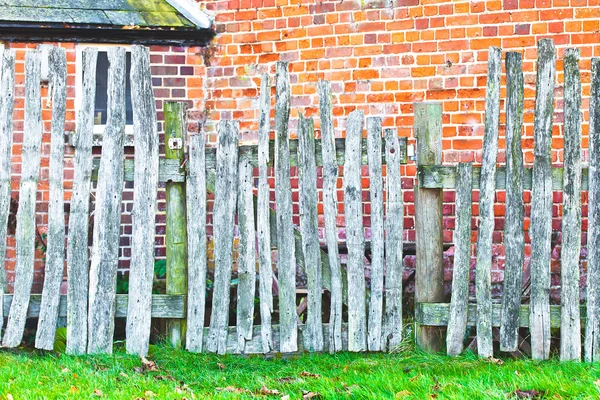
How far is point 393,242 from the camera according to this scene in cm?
504

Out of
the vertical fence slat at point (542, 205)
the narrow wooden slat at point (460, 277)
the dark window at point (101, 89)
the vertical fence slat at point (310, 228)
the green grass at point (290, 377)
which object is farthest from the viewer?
the dark window at point (101, 89)

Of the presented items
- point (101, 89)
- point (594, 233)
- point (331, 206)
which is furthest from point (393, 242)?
point (101, 89)

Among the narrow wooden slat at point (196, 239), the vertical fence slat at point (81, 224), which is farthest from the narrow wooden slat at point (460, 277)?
the vertical fence slat at point (81, 224)

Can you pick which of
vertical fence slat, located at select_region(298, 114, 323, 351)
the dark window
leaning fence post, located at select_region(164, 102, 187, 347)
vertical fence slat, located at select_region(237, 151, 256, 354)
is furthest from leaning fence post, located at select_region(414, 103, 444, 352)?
the dark window

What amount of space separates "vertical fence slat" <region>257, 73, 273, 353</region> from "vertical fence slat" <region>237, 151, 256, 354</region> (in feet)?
0.19

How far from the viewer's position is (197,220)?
17.0ft

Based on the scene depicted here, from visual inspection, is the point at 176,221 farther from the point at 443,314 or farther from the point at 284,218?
the point at 443,314

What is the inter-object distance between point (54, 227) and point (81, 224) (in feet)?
0.58

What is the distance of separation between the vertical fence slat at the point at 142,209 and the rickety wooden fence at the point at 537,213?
181cm

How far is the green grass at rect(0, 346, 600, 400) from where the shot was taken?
4008 mm

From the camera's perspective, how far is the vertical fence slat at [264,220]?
16.6 feet

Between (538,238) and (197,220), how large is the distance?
2124 millimetres

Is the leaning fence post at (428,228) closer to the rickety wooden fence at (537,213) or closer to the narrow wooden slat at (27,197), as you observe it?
the rickety wooden fence at (537,213)

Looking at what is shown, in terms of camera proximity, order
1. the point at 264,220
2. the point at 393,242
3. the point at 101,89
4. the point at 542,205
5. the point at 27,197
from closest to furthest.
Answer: the point at 542,205, the point at 393,242, the point at 264,220, the point at 27,197, the point at 101,89
